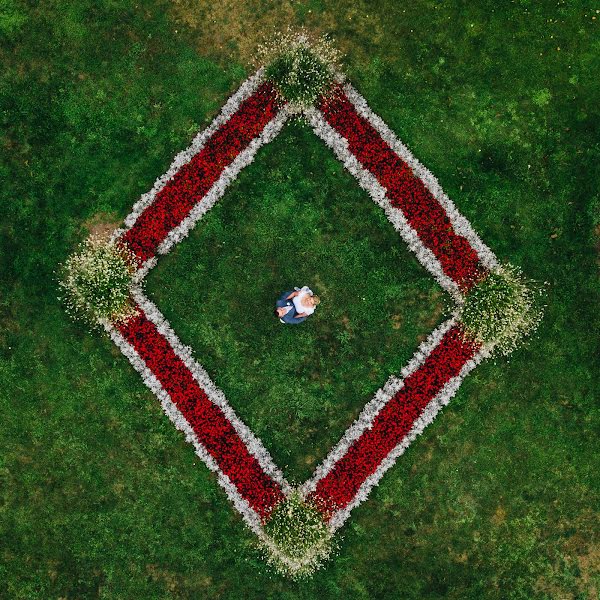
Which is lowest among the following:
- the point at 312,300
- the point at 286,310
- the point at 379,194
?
the point at 312,300

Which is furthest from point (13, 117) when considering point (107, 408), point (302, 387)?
point (302, 387)

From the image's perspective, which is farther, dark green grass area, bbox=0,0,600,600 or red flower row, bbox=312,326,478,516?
dark green grass area, bbox=0,0,600,600

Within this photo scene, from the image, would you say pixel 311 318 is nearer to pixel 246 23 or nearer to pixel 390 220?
pixel 390 220

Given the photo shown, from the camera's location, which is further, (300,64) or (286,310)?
(286,310)

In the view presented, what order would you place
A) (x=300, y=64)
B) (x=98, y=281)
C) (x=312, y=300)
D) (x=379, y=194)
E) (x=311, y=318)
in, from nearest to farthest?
(x=98, y=281) < (x=300, y=64) < (x=312, y=300) < (x=379, y=194) < (x=311, y=318)

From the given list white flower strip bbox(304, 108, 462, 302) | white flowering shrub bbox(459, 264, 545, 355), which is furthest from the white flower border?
white flowering shrub bbox(459, 264, 545, 355)

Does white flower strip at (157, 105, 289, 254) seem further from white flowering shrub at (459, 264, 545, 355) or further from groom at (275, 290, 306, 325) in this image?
white flowering shrub at (459, 264, 545, 355)

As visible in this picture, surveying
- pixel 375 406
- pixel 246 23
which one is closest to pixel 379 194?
pixel 375 406

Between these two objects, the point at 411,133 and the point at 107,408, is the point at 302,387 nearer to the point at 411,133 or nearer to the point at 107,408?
the point at 107,408

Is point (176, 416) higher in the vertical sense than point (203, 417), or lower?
higher
